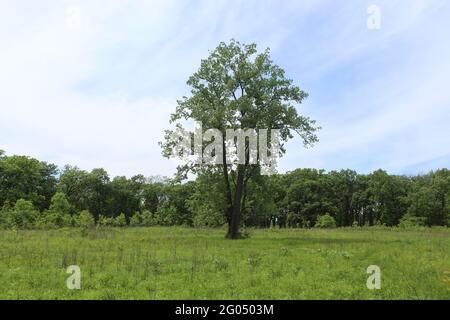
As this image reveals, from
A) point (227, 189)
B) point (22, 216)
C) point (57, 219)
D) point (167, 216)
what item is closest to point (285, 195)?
point (167, 216)

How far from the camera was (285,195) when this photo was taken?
12650 cm

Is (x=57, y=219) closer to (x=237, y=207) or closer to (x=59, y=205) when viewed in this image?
(x=59, y=205)

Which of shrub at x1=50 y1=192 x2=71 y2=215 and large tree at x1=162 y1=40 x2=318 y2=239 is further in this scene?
shrub at x1=50 y1=192 x2=71 y2=215

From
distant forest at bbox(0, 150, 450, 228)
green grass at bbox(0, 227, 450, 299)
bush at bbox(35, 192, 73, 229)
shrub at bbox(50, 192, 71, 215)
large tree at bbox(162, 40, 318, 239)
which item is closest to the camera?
green grass at bbox(0, 227, 450, 299)

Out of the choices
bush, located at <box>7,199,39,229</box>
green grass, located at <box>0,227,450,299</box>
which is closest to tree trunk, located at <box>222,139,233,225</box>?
green grass, located at <box>0,227,450,299</box>

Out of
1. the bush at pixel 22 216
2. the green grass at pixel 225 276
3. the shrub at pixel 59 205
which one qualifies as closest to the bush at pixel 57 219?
the shrub at pixel 59 205

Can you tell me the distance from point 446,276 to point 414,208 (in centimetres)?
9670

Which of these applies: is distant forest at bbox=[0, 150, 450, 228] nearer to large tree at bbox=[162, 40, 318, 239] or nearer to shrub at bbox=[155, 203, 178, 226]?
shrub at bbox=[155, 203, 178, 226]

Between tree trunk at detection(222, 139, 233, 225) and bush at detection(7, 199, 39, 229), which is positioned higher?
tree trunk at detection(222, 139, 233, 225)

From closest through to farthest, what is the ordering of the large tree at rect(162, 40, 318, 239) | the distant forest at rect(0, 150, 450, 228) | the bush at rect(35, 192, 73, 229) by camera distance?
the large tree at rect(162, 40, 318, 239)
the bush at rect(35, 192, 73, 229)
the distant forest at rect(0, 150, 450, 228)

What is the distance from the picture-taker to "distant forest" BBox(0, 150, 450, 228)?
318ft

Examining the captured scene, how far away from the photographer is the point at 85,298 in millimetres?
12297
